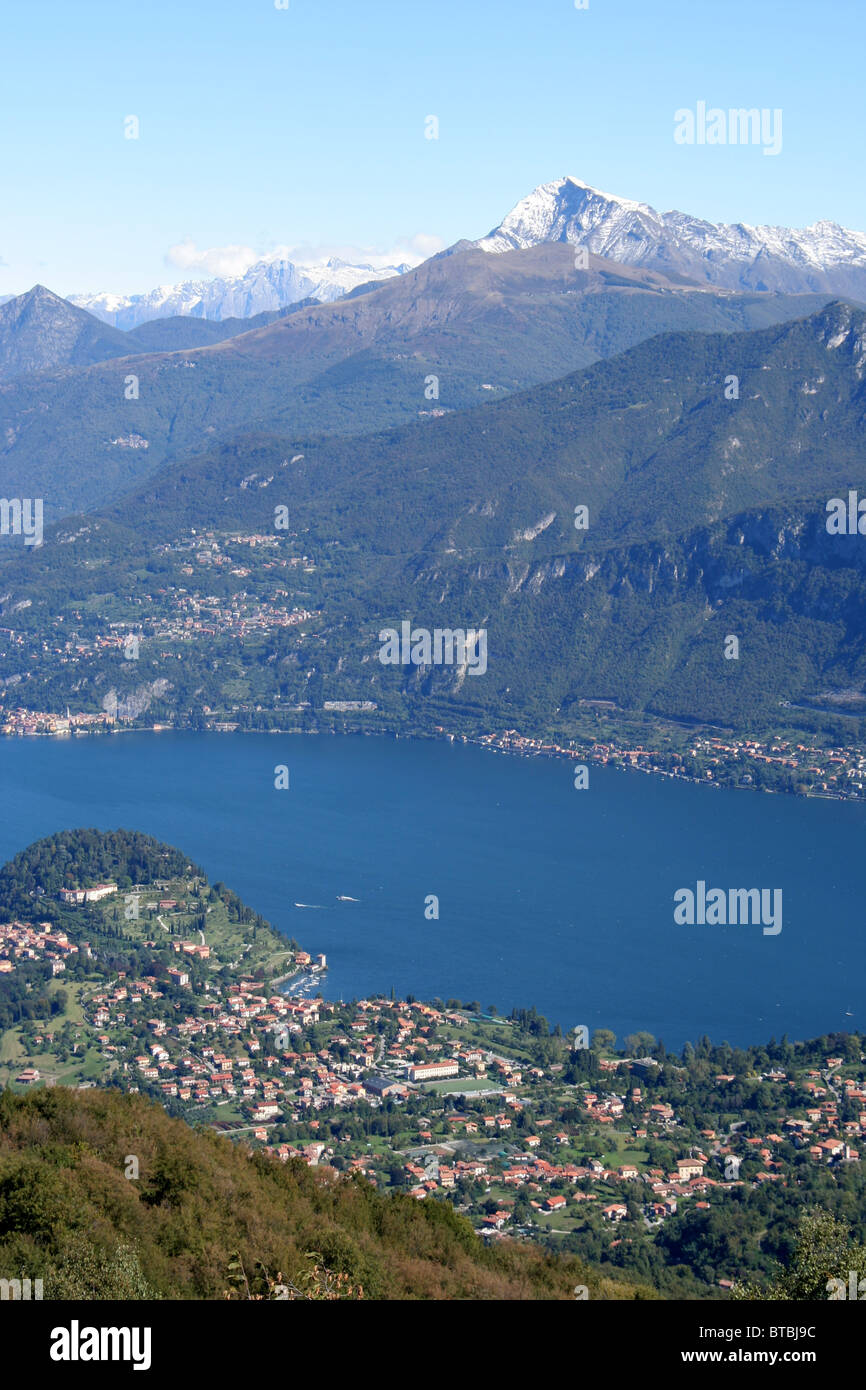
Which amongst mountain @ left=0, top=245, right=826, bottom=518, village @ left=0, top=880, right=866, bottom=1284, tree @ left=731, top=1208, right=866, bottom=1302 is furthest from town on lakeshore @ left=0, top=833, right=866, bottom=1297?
mountain @ left=0, top=245, right=826, bottom=518

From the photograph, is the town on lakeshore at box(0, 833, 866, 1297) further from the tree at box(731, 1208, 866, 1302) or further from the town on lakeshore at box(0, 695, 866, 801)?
the town on lakeshore at box(0, 695, 866, 801)

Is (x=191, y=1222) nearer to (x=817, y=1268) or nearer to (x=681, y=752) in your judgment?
(x=817, y=1268)

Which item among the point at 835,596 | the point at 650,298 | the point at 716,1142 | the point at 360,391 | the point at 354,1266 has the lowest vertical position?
the point at 716,1142

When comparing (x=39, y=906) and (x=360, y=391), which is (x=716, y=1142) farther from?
(x=360, y=391)

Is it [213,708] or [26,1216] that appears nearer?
[26,1216]

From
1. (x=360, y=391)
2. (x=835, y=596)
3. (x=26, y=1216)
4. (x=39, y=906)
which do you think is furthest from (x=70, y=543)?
(x=26, y=1216)

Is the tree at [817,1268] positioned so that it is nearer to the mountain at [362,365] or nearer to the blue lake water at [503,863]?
the blue lake water at [503,863]
